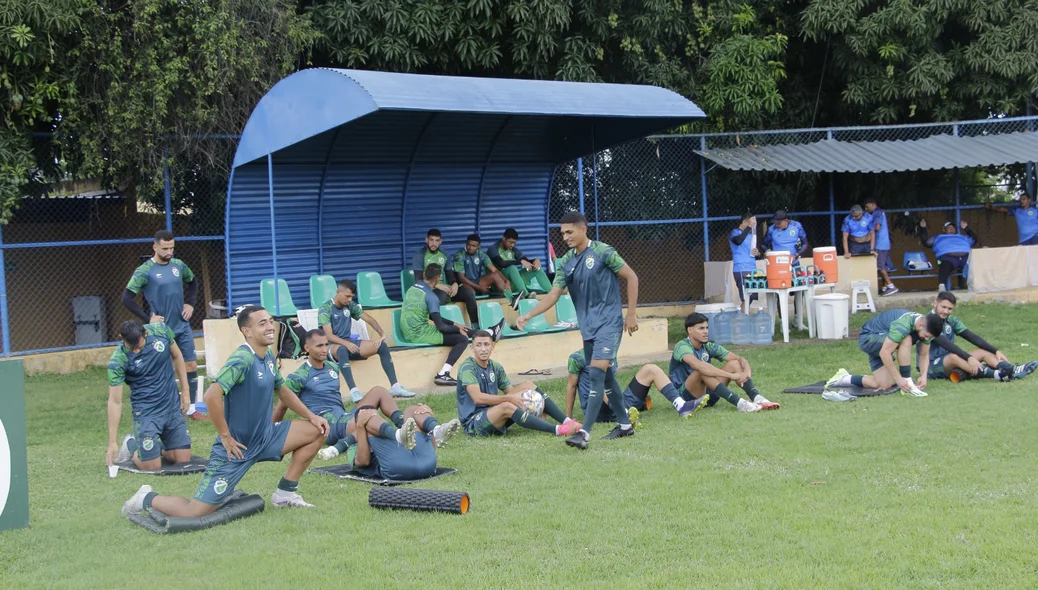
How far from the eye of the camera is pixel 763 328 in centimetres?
1587

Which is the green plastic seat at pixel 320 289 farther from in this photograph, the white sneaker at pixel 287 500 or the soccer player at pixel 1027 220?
the soccer player at pixel 1027 220

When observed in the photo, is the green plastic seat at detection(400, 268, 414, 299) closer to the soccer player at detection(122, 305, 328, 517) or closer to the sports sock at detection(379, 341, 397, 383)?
the sports sock at detection(379, 341, 397, 383)

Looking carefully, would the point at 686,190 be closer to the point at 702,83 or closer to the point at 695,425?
the point at 702,83

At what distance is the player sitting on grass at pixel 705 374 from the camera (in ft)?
34.8

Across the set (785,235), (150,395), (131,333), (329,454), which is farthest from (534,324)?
(131,333)

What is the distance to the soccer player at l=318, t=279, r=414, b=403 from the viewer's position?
12.5 metres

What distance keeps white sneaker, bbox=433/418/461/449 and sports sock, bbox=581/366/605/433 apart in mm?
1173

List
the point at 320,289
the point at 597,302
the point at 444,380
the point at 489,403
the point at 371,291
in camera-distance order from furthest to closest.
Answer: the point at 371,291, the point at 320,289, the point at 444,380, the point at 489,403, the point at 597,302

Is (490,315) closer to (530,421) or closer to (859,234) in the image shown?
(530,421)

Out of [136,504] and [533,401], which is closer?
[136,504]

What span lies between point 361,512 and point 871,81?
16.3m

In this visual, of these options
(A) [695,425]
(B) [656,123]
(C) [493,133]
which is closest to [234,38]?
(C) [493,133]

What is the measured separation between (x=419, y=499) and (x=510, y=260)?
1000 centimetres

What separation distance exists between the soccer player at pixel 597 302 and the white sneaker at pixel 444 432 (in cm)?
109
